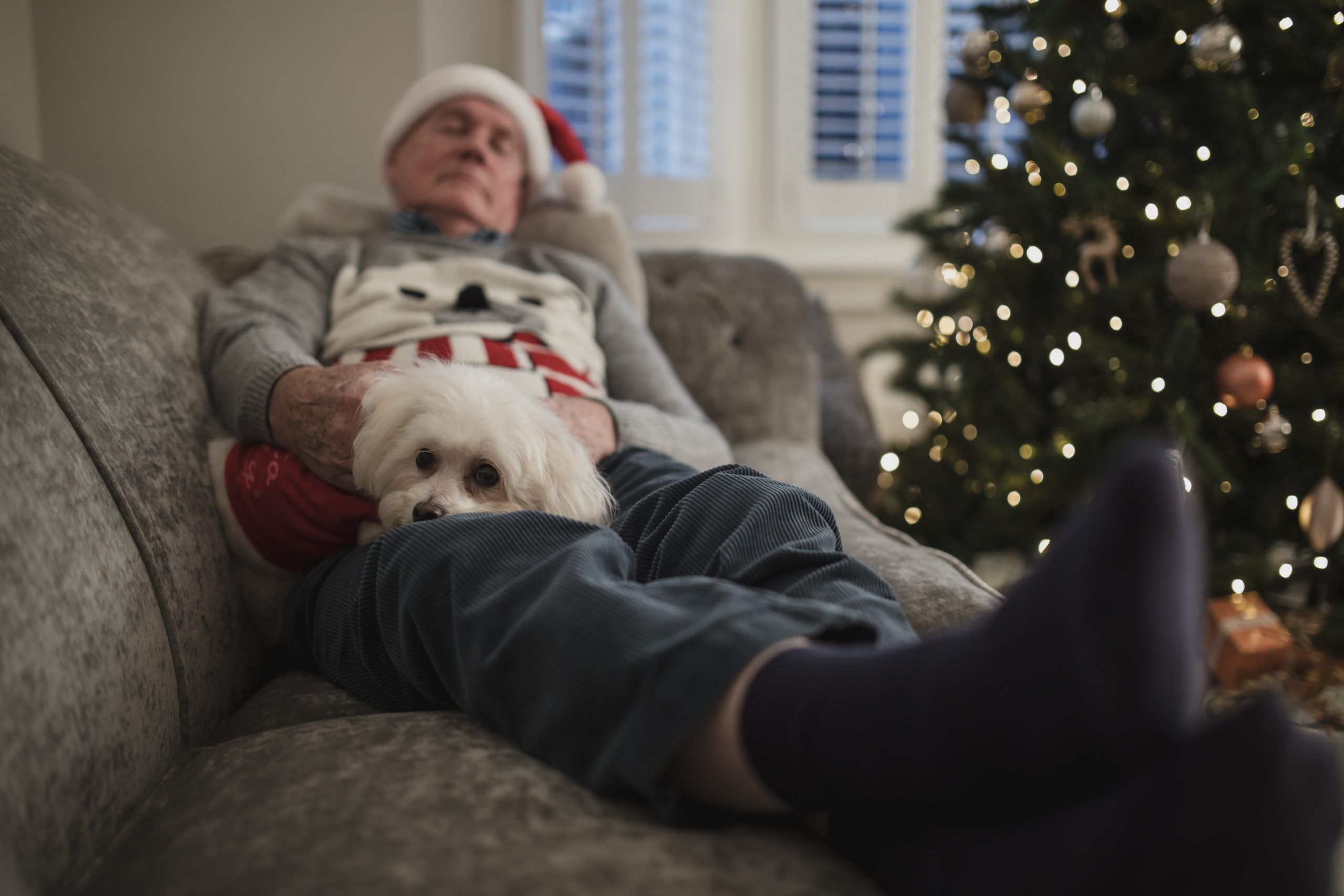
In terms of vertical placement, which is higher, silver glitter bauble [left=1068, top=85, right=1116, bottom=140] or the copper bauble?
silver glitter bauble [left=1068, top=85, right=1116, bottom=140]

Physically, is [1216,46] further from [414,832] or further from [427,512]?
[414,832]

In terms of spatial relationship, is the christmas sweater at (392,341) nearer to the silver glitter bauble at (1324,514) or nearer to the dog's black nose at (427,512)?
the dog's black nose at (427,512)

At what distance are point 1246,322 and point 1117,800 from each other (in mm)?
1696

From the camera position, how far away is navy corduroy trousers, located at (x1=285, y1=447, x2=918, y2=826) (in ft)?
2.09

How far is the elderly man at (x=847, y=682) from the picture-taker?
1.64 feet

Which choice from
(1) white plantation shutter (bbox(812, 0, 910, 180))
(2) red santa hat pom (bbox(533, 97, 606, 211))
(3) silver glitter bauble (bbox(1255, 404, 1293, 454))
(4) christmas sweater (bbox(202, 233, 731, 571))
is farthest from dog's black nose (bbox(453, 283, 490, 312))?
(1) white plantation shutter (bbox(812, 0, 910, 180))

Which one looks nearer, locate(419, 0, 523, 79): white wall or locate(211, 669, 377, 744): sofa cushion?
locate(211, 669, 377, 744): sofa cushion

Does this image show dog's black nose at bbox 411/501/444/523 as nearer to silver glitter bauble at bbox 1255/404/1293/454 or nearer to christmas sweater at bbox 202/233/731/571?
christmas sweater at bbox 202/233/731/571

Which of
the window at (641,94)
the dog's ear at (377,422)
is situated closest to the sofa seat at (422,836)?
the dog's ear at (377,422)

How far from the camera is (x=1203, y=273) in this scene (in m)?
1.69

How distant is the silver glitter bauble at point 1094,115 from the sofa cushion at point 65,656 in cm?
193

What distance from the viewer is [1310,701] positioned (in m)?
1.80

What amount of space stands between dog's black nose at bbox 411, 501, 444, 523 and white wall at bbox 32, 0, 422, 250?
5.08 ft

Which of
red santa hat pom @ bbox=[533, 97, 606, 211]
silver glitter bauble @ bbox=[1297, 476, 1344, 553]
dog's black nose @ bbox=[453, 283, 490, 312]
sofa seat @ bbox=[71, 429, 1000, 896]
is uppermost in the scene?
red santa hat pom @ bbox=[533, 97, 606, 211]
